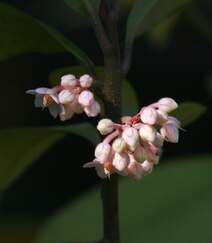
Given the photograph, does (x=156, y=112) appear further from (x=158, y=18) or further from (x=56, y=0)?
(x=56, y=0)

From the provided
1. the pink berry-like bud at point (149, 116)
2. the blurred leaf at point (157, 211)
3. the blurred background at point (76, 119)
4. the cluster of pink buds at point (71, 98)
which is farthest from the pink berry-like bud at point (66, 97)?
the blurred background at point (76, 119)

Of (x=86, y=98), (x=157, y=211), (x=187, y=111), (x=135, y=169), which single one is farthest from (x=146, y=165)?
(x=157, y=211)

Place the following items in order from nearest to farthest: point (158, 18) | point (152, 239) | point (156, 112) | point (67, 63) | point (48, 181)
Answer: point (156, 112), point (158, 18), point (152, 239), point (67, 63), point (48, 181)

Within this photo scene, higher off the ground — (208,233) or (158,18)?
(158,18)

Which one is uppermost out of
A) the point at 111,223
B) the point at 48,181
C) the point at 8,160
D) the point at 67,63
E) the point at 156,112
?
the point at 67,63

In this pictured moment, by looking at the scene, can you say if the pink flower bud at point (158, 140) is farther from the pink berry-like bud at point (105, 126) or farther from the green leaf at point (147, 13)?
the green leaf at point (147, 13)

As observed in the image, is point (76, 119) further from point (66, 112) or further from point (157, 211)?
point (66, 112)

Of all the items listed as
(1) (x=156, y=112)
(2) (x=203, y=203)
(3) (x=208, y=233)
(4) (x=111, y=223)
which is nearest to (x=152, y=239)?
(3) (x=208, y=233)
